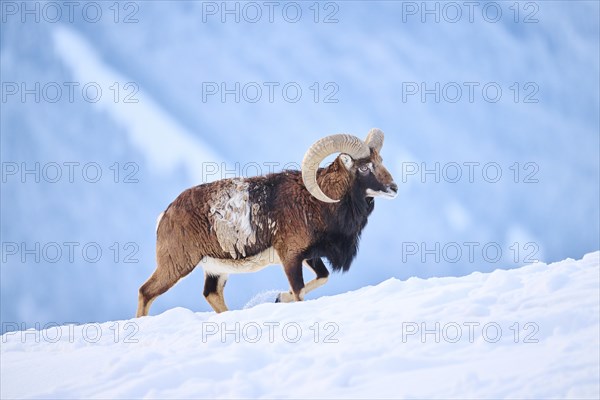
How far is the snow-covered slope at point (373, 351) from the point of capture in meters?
8.77

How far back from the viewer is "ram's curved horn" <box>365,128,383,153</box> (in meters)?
16.8

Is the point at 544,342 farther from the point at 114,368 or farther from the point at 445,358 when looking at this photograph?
the point at 114,368

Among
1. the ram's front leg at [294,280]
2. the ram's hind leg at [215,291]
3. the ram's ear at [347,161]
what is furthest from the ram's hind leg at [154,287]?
the ram's ear at [347,161]

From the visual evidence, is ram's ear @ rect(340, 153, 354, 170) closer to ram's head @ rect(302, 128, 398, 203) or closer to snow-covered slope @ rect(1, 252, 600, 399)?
ram's head @ rect(302, 128, 398, 203)

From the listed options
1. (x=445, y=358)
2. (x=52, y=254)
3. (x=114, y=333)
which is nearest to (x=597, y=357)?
(x=445, y=358)

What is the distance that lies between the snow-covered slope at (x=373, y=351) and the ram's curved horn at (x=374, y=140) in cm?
498

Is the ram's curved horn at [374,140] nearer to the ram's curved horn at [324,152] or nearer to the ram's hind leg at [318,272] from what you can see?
the ram's curved horn at [324,152]

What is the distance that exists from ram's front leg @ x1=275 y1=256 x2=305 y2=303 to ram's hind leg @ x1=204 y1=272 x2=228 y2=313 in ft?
4.71

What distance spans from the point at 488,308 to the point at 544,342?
1249 mm

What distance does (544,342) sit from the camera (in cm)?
932

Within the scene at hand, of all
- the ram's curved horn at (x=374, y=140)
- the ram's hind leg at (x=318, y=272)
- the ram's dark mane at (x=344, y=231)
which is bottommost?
the ram's hind leg at (x=318, y=272)

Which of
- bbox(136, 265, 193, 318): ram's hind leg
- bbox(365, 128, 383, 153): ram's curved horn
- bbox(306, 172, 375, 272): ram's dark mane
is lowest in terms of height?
bbox(136, 265, 193, 318): ram's hind leg

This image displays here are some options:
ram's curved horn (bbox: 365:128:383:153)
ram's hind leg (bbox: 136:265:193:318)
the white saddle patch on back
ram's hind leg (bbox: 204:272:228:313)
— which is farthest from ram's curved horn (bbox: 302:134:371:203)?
ram's hind leg (bbox: 136:265:193:318)

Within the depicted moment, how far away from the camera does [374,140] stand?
16.9 meters
